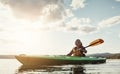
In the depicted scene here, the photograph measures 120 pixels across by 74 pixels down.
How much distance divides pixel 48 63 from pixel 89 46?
18.8 feet

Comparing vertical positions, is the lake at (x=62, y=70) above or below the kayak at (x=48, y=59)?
below

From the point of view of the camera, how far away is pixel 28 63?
26.1m

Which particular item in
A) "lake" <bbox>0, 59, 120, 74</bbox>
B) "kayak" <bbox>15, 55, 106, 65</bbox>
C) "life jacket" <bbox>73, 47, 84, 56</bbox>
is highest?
"life jacket" <bbox>73, 47, 84, 56</bbox>

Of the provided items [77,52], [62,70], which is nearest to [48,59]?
[77,52]

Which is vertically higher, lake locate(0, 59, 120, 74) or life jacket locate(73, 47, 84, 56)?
life jacket locate(73, 47, 84, 56)

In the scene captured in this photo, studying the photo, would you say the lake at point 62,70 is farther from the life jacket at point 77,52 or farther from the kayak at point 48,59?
the life jacket at point 77,52

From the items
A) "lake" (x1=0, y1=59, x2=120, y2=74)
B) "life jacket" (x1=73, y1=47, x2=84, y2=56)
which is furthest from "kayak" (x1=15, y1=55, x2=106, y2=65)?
"lake" (x1=0, y1=59, x2=120, y2=74)

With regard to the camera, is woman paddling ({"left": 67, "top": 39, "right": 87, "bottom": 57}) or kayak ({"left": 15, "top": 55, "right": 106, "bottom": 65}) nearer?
kayak ({"left": 15, "top": 55, "right": 106, "bottom": 65})

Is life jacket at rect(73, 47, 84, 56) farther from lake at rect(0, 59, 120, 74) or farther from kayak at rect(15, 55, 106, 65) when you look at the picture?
lake at rect(0, 59, 120, 74)

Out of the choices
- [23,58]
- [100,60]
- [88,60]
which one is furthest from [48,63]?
[100,60]

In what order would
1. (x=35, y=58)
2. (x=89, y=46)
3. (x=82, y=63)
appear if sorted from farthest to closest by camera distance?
(x=89, y=46) < (x=82, y=63) < (x=35, y=58)

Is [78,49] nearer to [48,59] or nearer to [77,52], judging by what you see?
[77,52]

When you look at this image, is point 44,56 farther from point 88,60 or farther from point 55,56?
point 88,60

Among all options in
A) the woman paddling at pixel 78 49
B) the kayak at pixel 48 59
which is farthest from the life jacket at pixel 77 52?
the kayak at pixel 48 59
